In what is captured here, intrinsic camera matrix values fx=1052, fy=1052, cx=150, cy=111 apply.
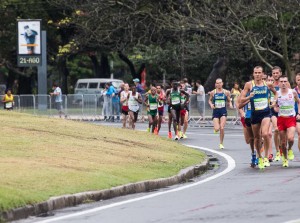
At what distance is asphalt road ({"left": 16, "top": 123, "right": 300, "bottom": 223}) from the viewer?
13.0 meters

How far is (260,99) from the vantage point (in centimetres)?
2053

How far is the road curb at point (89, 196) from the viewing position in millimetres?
13283

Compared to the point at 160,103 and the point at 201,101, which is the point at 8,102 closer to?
the point at 201,101

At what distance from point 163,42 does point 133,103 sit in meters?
24.8

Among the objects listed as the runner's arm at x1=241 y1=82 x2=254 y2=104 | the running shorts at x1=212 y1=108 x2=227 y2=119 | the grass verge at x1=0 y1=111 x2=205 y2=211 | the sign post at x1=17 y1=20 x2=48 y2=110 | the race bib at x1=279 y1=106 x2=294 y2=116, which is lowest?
the grass verge at x1=0 y1=111 x2=205 y2=211

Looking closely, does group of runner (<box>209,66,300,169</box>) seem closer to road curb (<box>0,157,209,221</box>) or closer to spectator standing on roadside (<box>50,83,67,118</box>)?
road curb (<box>0,157,209,221</box>)

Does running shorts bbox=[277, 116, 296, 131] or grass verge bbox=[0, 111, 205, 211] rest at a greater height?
running shorts bbox=[277, 116, 296, 131]

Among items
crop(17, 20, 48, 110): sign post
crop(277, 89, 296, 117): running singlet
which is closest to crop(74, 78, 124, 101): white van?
crop(17, 20, 48, 110): sign post

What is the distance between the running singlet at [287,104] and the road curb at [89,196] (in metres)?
2.43

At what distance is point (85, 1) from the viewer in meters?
58.8

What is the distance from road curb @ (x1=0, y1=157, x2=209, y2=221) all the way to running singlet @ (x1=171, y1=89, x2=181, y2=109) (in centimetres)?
1240

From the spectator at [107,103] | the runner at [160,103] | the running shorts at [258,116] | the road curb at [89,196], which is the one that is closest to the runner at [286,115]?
the running shorts at [258,116]

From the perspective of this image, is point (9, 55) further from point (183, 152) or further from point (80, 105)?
→ point (183, 152)

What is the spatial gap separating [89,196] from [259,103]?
245 inches
